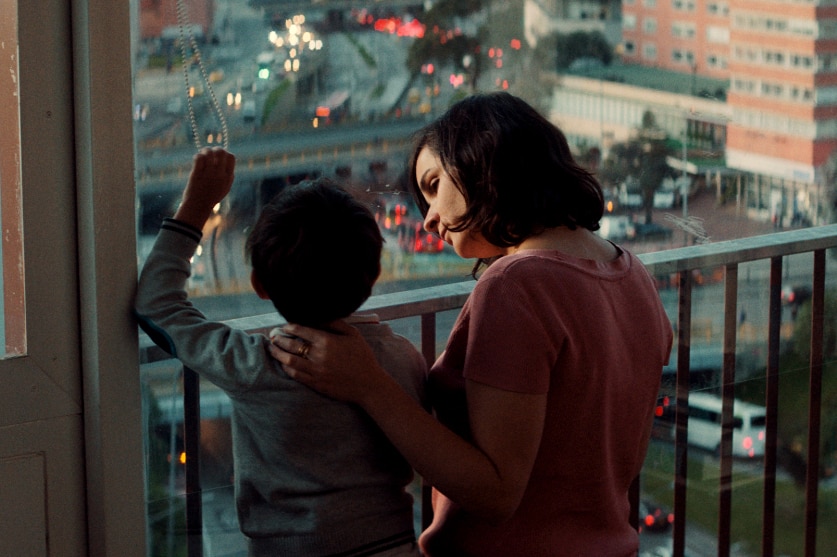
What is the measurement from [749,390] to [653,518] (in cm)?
40

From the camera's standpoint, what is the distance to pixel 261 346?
1386mm

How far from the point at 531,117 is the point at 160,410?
753mm

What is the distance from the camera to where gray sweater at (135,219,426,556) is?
137cm

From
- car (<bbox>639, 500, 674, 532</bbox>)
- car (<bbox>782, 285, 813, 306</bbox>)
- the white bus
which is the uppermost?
car (<bbox>782, 285, 813, 306</bbox>)

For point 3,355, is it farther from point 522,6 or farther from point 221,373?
point 522,6

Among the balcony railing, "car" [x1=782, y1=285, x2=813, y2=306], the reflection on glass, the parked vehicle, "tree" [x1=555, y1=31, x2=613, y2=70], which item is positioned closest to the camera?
the reflection on glass

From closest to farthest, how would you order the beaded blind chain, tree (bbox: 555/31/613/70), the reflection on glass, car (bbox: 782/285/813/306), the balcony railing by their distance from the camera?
the reflection on glass
the beaded blind chain
tree (bbox: 555/31/613/70)
the balcony railing
car (bbox: 782/285/813/306)

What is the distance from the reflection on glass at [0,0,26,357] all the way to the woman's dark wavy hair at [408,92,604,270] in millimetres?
596

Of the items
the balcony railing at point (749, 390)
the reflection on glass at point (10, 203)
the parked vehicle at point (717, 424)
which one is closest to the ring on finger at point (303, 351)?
the reflection on glass at point (10, 203)

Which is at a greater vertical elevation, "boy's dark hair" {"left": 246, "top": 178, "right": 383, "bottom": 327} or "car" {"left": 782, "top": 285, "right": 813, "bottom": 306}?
"boy's dark hair" {"left": 246, "top": 178, "right": 383, "bottom": 327}

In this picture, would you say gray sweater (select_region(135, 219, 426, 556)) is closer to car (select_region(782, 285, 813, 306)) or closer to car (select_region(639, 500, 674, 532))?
car (select_region(639, 500, 674, 532))

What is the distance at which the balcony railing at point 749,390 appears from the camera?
93.6 inches

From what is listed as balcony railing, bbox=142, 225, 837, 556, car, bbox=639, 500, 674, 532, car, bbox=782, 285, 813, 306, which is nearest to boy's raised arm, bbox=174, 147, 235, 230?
balcony railing, bbox=142, 225, 837, 556

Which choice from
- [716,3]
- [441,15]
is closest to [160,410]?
[441,15]
